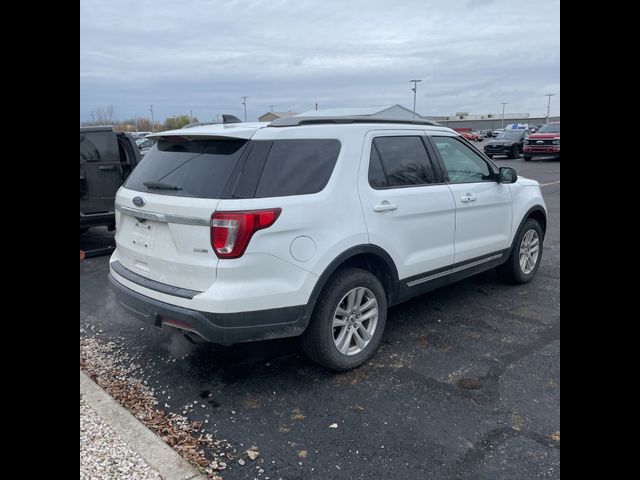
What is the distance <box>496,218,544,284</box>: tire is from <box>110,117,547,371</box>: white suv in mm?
1390

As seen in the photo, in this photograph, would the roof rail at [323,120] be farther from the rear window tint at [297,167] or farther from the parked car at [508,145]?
the parked car at [508,145]

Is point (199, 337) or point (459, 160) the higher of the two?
point (459, 160)

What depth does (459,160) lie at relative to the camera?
204 inches

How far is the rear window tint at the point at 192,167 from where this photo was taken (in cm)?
353

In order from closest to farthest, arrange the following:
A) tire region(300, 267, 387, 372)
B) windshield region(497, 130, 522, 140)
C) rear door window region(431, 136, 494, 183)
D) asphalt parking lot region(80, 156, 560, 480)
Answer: asphalt parking lot region(80, 156, 560, 480), tire region(300, 267, 387, 372), rear door window region(431, 136, 494, 183), windshield region(497, 130, 522, 140)

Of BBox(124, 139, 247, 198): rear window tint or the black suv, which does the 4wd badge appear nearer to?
BBox(124, 139, 247, 198): rear window tint

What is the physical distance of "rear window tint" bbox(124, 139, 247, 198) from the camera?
11.6ft

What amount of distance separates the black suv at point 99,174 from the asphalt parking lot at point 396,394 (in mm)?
2804

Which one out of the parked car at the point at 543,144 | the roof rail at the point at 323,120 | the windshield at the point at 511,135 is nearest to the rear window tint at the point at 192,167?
the roof rail at the point at 323,120

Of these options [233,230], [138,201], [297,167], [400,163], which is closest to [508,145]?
[400,163]

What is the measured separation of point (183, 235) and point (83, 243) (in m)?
6.45

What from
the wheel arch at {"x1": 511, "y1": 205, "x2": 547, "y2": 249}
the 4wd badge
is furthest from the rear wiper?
the wheel arch at {"x1": 511, "y1": 205, "x2": 547, "y2": 249}
